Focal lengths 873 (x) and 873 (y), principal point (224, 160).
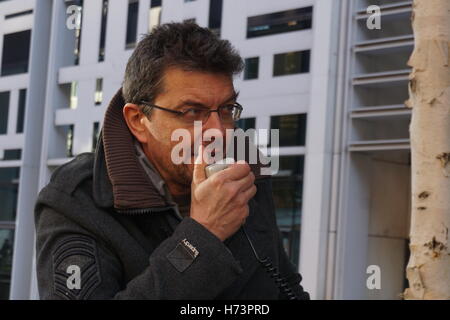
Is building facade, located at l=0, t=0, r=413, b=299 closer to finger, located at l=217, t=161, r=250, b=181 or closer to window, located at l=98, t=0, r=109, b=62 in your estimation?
window, located at l=98, t=0, r=109, b=62

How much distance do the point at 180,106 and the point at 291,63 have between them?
22.4 ft

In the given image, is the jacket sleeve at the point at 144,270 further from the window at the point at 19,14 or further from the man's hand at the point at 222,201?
the window at the point at 19,14

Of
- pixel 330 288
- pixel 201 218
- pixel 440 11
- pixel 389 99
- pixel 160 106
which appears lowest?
pixel 330 288

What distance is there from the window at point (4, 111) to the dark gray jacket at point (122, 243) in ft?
31.6

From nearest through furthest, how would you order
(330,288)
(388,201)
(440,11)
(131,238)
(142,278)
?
(142,278) < (131,238) < (440,11) < (330,288) < (388,201)

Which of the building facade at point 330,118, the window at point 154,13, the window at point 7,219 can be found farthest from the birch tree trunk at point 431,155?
the window at point 7,219

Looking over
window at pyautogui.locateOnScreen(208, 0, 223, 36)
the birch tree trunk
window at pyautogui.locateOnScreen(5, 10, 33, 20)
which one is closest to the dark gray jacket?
the birch tree trunk

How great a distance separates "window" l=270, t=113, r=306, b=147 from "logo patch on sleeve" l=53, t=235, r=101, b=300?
6762mm

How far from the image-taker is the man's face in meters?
1.72

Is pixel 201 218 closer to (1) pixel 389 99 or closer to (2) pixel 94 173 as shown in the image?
(2) pixel 94 173

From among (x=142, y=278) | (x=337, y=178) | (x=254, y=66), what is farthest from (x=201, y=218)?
(x=254, y=66)

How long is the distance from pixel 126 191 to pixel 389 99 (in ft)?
22.7

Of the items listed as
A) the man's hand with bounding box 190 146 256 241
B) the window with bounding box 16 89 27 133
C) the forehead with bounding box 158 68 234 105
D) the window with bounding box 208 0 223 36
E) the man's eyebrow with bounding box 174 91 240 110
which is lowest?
the man's hand with bounding box 190 146 256 241

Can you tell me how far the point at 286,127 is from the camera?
848 centimetres
